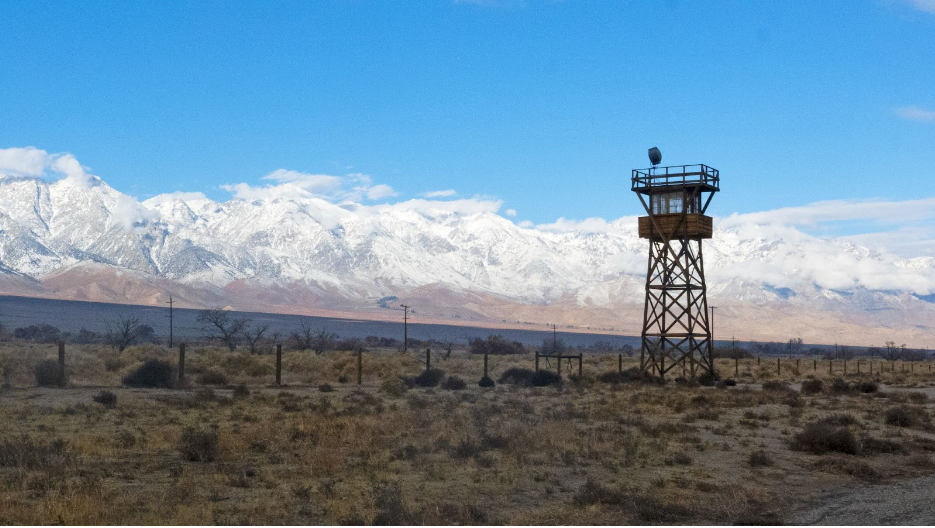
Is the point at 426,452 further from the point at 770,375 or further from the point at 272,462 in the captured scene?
the point at 770,375

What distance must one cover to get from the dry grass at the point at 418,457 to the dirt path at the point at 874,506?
1.54 ft

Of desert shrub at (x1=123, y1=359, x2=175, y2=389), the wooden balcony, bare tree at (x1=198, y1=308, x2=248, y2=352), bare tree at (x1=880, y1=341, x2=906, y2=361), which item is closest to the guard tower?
the wooden balcony

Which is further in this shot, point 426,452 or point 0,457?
point 426,452

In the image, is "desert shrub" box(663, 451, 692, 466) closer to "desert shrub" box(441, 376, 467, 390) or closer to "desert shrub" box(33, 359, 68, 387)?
"desert shrub" box(441, 376, 467, 390)

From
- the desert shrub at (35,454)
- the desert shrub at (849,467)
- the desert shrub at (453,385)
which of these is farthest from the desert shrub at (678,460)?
the desert shrub at (453,385)

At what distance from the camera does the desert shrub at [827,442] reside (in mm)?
19797

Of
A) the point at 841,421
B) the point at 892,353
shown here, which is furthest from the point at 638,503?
the point at 892,353

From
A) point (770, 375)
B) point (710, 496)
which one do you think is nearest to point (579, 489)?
point (710, 496)

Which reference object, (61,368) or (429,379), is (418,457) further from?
(429,379)

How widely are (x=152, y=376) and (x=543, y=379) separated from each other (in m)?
18.1

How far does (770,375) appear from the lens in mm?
57656

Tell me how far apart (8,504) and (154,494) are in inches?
76.6

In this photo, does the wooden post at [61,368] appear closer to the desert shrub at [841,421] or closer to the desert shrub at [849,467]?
the desert shrub at [841,421]

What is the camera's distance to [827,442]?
1998 centimetres
